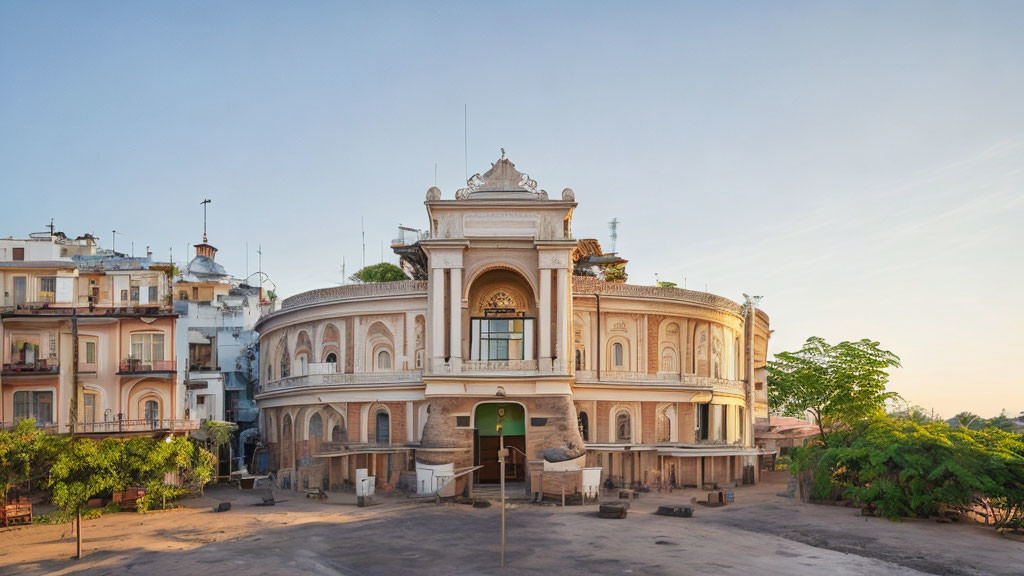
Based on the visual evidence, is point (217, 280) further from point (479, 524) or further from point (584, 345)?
point (479, 524)

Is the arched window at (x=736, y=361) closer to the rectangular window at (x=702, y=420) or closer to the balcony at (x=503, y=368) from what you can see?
the rectangular window at (x=702, y=420)

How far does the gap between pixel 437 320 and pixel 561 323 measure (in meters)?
6.56

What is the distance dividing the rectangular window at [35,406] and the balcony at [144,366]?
3.58 meters

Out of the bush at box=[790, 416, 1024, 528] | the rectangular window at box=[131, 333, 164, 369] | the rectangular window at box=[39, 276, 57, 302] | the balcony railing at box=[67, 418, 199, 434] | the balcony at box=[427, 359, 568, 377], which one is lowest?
the bush at box=[790, 416, 1024, 528]

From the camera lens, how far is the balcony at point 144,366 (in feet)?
145

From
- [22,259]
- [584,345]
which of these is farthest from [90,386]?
[584,345]

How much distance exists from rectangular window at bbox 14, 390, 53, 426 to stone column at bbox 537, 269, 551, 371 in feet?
80.3

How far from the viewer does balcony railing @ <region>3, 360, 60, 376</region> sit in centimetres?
4209

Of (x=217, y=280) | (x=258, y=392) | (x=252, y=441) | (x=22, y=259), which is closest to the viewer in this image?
(x=22, y=259)

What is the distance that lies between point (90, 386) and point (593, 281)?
27999 millimetres

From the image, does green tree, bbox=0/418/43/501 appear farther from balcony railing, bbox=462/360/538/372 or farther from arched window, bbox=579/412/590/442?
arched window, bbox=579/412/590/442

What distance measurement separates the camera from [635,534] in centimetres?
3356

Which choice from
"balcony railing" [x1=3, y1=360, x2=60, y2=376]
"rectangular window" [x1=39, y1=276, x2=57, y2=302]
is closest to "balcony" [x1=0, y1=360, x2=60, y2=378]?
"balcony railing" [x1=3, y1=360, x2=60, y2=376]

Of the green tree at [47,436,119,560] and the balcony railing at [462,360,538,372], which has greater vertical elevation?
the balcony railing at [462,360,538,372]
